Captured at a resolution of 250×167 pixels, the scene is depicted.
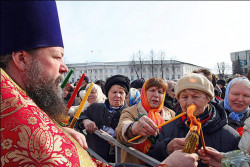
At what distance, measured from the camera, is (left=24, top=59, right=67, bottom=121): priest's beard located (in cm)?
128

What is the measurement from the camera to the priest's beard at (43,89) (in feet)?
4.20

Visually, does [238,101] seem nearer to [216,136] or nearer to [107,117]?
[216,136]

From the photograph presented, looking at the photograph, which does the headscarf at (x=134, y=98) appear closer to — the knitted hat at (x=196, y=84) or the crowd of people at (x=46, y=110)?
the crowd of people at (x=46, y=110)

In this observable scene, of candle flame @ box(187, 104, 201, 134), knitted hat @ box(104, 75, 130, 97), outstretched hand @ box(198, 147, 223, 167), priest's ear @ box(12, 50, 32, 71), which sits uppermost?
priest's ear @ box(12, 50, 32, 71)

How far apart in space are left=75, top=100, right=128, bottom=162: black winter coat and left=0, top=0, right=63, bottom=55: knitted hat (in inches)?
88.8

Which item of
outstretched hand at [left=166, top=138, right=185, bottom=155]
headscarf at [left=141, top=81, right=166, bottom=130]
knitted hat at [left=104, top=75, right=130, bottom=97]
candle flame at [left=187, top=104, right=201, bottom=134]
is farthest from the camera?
knitted hat at [left=104, top=75, right=130, bottom=97]

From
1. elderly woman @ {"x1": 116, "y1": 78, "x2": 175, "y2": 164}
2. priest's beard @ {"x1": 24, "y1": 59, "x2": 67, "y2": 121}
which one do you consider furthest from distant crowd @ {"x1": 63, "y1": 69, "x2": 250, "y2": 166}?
priest's beard @ {"x1": 24, "y1": 59, "x2": 67, "y2": 121}

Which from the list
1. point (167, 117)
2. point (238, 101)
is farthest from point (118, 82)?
point (238, 101)

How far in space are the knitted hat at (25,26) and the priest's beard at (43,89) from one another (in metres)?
0.14

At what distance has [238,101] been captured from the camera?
2.77m

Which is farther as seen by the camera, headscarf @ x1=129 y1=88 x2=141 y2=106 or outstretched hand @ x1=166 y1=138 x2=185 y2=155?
headscarf @ x1=129 y1=88 x2=141 y2=106

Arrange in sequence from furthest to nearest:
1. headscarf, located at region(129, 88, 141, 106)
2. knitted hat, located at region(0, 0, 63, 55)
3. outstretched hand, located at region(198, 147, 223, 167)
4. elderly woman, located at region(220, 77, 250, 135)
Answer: headscarf, located at region(129, 88, 141, 106)
elderly woman, located at region(220, 77, 250, 135)
outstretched hand, located at region(198, 147, 223, 167)
knitted hat, located at region(0, 0, 63, 55)

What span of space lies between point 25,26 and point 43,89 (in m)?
0.43

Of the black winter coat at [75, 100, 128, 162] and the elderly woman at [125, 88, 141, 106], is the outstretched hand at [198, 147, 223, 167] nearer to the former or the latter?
the black winter coat at [75, 100, 128, 162]
